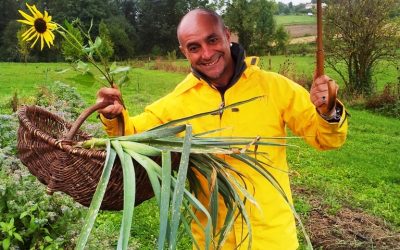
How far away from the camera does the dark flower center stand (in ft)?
6.95

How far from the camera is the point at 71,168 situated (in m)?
1.59

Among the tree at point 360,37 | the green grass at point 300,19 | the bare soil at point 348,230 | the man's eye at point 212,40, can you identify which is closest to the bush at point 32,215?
the man's eye at point 212,40

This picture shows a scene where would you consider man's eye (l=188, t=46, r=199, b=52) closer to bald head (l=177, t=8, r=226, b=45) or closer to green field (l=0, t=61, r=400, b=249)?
bald head (l=177, t=8, r=226, b=45)

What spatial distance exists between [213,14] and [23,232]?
178 centimetres

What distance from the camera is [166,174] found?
1466mm

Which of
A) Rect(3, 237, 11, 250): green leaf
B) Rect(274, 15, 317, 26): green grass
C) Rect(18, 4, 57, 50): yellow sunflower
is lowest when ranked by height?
Rect(3, 237, 11, 250): green leaf

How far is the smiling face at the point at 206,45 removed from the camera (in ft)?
6.91

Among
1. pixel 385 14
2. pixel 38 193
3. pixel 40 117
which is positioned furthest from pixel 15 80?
pixel 40 117

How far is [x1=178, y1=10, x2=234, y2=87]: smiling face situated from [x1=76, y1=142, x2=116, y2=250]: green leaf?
2.15ft

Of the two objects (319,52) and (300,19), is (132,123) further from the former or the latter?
(300,19)

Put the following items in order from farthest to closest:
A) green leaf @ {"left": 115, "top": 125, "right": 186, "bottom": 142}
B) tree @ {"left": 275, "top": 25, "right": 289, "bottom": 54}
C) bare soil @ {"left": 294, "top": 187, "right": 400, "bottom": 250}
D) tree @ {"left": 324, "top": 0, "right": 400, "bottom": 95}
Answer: tree @ {"left": 275, "top": 25, "right": 289, "bottom": 54} < tree @ {"left": 324, "top": 0, "right": 400, "bottom": 95} < bare soil @ {"left": 294, "top": 187, "right": 400, "bottom": 250} < green leaf @ {"left": 115, "top": 125, "right": 186, "bottom": 142}

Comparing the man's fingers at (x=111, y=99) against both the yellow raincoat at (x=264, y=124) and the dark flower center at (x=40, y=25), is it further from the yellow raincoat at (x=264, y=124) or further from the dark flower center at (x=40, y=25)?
the dark flower center at (x=40, y=25)

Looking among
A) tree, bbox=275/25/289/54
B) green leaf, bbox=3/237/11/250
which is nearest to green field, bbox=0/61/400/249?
green leaf, bbox=3/237/11/250

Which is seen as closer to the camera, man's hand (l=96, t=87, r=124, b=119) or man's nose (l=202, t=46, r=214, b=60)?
man's hand (l=96, t=87, r=124, b=119)
